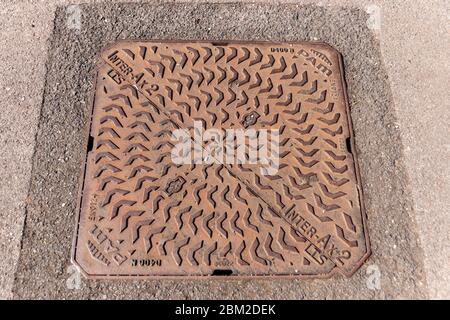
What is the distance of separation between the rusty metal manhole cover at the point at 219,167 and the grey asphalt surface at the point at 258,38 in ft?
0.30

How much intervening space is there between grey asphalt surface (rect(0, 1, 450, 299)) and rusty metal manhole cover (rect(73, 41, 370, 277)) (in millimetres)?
91

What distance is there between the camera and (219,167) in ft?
8.66

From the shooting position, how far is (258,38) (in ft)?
10.1

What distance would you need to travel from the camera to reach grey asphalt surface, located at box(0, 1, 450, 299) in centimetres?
242

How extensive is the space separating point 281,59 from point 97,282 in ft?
5.60

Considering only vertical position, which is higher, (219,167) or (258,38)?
(258,38)

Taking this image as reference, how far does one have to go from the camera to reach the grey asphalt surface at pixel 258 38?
242 cm

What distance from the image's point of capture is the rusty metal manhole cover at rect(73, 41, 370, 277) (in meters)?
2.45

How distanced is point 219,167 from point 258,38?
970mm

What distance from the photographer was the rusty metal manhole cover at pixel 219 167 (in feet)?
8.03

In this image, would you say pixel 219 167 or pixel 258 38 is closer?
pixel 219 167
